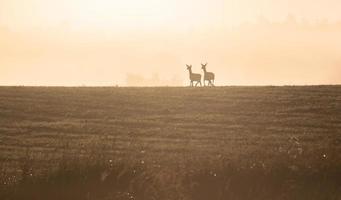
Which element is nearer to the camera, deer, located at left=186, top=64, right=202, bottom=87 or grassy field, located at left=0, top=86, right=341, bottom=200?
grassy field, located at left=0, top=86, right=341, bottom=200

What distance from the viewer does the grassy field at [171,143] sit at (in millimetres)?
23828

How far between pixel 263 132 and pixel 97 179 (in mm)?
17846

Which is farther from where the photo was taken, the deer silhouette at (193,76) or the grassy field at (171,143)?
the deer silhouette at (193,76)

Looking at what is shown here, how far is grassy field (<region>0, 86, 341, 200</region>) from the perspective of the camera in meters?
23.8

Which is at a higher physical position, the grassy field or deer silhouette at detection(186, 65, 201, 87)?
deer silhouette at detection(186, 65, 201, 87)

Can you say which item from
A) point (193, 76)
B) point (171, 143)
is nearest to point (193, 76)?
point (193, 76)

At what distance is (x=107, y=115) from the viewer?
47.8 m

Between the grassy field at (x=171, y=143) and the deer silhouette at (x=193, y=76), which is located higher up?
the deer silhouette at (x=193, y=76)

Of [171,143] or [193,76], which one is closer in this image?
[171,143]

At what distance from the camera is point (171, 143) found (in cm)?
3766

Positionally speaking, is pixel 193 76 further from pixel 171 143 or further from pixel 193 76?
pixel 171 143

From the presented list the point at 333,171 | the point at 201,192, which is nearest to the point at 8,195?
the point at 201,192

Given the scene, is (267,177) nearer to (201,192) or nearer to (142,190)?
(201,192)

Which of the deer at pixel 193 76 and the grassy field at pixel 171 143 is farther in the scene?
the deer at pixel 193 76
